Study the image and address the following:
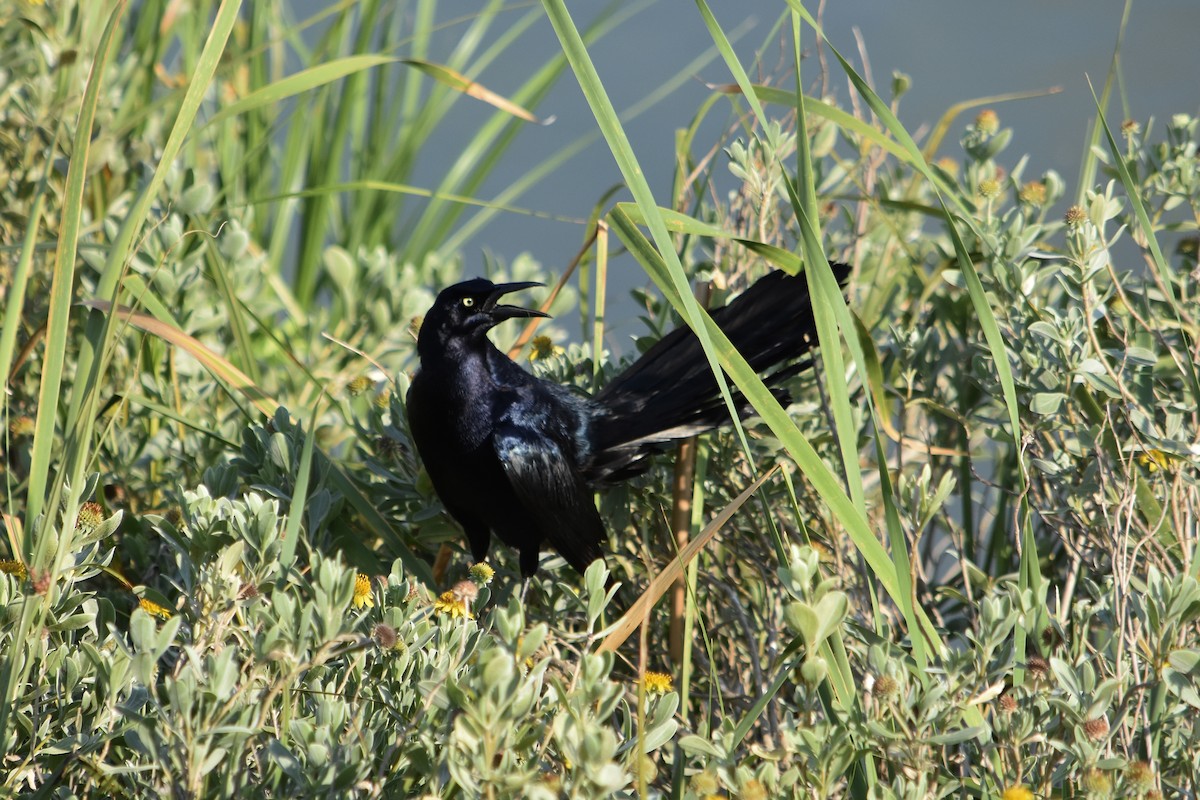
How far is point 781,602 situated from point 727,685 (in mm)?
189

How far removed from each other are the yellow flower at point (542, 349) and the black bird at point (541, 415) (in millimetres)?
142

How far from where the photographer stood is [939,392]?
2553 millimetres

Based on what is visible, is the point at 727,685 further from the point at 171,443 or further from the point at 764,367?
the point at 171,443

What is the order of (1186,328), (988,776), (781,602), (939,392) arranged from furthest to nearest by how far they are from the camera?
(939,392) → (781,602) → (1186,328) → (988,776)

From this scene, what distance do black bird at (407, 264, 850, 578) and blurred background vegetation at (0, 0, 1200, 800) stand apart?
0.09 metres

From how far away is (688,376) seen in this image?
2439 millimetres

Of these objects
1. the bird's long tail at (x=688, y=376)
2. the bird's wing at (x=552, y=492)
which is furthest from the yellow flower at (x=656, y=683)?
the bird's long tail at (x=688, y=376)

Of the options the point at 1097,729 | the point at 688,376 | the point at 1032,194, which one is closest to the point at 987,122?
the point at 1032,194

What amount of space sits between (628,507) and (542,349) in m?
0.43

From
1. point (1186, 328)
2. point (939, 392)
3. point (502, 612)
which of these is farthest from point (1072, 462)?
point (502, 612)

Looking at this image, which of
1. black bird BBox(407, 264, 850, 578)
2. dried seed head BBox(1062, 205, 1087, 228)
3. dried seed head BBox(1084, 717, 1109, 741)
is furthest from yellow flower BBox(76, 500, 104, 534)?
dried seed head BBox(1062, 205, 1087, 228)

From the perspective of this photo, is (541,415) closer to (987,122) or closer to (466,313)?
(466,313)

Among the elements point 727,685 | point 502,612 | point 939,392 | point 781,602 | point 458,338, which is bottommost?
point 727,685

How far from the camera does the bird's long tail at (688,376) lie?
7.61 ft
